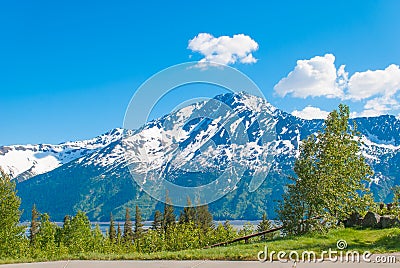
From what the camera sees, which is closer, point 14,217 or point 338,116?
point 338,116

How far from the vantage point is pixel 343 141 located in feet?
91.8

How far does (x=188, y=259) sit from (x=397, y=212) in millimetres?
12771

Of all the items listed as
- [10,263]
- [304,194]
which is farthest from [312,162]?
[10,263]

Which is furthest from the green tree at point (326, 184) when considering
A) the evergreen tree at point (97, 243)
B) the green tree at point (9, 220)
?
the green tree at point (9, 220)

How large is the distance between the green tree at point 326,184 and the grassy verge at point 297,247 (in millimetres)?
1357

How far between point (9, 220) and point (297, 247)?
98.3 feet

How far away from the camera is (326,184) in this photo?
26188 mm

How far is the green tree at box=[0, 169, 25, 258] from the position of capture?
128ft

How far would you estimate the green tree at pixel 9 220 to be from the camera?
128 feet

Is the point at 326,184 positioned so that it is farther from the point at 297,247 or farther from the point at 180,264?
the point at 180,264

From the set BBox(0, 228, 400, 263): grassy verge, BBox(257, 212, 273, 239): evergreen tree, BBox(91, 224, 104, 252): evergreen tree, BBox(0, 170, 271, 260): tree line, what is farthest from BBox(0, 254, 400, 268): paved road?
BBox(91, 224, 104, 252): evergreen tree

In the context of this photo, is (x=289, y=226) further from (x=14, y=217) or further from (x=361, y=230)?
(x=14, y=217)

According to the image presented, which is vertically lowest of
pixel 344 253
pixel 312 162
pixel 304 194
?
pixel 344 253
